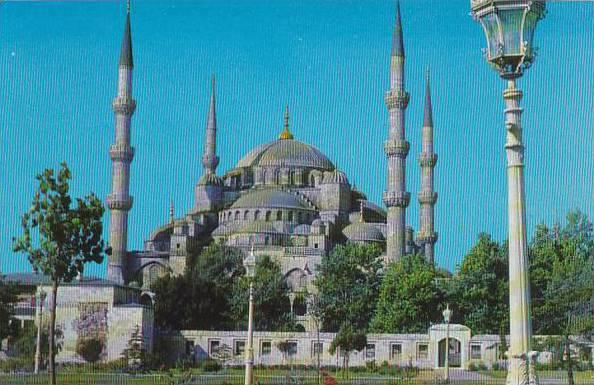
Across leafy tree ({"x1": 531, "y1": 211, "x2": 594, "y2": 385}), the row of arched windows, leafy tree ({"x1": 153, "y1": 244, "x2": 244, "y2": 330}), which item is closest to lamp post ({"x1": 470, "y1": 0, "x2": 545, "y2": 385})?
leafy tree ({"x1": 531, "y1": 211, "x2": 594, "y2": 385})

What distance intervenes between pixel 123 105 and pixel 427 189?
15.1 meters

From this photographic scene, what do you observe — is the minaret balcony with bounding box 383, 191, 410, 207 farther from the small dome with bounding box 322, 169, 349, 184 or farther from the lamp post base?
the lamp post base

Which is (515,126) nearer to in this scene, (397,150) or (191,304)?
(191,304)

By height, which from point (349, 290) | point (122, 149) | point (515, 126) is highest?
point (122, 149)

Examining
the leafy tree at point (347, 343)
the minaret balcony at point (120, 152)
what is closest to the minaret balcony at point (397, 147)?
the minaret balcony at point (120, 152)

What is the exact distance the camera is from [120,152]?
43.7m

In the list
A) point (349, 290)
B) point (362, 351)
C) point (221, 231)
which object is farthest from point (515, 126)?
point (221, 231)

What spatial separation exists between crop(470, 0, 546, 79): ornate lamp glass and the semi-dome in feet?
147

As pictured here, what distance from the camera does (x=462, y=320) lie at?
3506 cm

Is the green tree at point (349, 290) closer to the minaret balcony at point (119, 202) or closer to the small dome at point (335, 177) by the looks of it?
the minaret balcony at point (119, 202)

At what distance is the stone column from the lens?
322 inches

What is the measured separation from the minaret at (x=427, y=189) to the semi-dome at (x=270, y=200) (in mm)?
8104

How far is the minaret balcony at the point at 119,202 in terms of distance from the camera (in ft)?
142

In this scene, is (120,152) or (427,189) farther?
(427,189)
